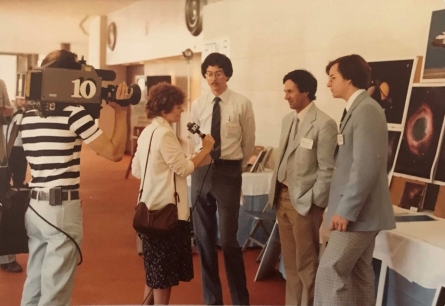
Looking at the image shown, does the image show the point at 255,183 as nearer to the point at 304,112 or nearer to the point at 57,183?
the point at 304,112

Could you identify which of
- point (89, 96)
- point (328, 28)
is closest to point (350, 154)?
point (89, 96)

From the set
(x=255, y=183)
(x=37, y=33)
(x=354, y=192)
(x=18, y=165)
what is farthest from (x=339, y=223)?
(x=37, y=33)

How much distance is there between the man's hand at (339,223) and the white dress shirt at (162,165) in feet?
2.12

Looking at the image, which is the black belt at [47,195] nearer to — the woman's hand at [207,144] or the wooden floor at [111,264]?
the wooden floor at [111,264]

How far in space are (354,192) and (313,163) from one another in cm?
42

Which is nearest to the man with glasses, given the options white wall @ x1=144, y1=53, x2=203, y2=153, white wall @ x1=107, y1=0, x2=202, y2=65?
white wall @ x1=144, y1=53, x2=203, y2=153

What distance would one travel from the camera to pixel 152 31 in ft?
16.5

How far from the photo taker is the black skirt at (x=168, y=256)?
218 cm

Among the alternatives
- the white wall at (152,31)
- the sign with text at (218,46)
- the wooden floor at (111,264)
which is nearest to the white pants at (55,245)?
the wooden floor at (111,264)

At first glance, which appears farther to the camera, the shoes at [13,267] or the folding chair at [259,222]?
the folding chair at [259,222]

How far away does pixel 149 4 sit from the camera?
166 inches

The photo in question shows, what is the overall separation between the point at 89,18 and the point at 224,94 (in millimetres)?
1886

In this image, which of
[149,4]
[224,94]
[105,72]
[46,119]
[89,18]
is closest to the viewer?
[46,119]

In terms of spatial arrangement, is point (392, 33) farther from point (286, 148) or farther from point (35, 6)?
point (35, 6)
